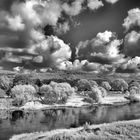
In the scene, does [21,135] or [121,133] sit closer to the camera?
[121,133]

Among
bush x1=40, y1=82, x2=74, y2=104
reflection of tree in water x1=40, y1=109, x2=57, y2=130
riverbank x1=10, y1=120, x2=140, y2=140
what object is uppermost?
bush x1=40, y1=82, x2=74, y2=104

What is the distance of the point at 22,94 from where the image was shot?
119750 mm


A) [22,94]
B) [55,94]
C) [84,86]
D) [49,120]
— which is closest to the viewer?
[49,120]

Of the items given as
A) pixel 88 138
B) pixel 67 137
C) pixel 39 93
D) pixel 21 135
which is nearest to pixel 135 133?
pixel 88 138

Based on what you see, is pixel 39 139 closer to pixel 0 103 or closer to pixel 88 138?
pixel 88 138

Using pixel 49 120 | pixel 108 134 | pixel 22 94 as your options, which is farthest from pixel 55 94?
pixel 108 134

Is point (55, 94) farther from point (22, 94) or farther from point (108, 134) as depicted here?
point (108, 134)

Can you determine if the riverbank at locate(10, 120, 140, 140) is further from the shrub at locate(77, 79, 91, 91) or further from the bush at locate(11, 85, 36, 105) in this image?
the shrub at locate(77, 79, 91, 91)

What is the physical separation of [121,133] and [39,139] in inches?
607

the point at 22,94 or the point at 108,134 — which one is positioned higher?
the point at 22,94

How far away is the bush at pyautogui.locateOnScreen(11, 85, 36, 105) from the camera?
11546 cm

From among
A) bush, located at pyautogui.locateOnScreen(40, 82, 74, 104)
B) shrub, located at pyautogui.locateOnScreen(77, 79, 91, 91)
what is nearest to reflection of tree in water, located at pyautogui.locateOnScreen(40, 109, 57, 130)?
bush, located at pyautogui.locateOnScreen(40, 82, 74, 104)

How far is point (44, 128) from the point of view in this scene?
62.9 meters

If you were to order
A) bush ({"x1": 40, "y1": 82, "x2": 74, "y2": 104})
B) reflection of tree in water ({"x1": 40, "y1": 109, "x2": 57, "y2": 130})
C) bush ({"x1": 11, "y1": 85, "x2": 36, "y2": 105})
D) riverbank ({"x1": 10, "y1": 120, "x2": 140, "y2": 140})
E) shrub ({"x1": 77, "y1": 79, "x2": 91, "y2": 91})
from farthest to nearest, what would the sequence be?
shrub ({"x1": 77, "y1": 79, "x2": 91, "y2": 91}) → bush ({"x1": 40, "y1": 82, "x2": 74, "y2": 104}) → bush ({"x1": 11, "y1": 85, "x2": 36, "y2": 105}) → reflection of tree in water ({"x1": 40, "y1": 109, "x2": 57, "y2": 130}) → riverbank ({"x1": 10, "y1": 120, "x2": 140, "y2": 140})
